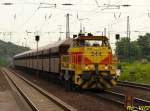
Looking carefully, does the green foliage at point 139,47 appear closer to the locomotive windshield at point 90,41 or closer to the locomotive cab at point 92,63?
the locomotive windshield at point 90,41

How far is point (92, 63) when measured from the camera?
82.8 ft

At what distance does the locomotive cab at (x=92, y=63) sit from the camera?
25125 mm

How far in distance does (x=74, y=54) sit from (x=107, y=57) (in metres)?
1.90

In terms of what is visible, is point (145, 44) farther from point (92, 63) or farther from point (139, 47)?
point (92, 63)

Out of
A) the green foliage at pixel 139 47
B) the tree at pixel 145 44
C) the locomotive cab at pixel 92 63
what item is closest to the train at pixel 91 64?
the locomotive cab at pixel 92 63

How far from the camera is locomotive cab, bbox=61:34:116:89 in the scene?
25.1m

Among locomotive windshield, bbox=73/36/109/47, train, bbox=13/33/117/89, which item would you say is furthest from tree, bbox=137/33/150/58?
train, bbox=13/33/117/89

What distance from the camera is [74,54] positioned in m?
26.0

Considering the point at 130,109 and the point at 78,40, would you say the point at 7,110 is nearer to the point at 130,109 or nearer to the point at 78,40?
the point at 130,109

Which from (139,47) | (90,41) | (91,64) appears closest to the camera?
(91,64)

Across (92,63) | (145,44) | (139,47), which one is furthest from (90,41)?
(145,44)

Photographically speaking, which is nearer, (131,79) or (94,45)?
(94,45)

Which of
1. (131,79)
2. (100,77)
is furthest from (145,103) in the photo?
(131,79)

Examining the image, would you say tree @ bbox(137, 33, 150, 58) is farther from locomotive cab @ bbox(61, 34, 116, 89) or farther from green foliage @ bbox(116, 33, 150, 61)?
locomotive cab @ bbox(61, 34, 116, 89)
